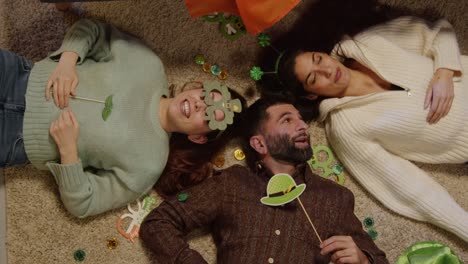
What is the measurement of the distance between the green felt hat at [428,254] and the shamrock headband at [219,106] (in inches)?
27.9

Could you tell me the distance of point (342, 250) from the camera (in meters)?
1.34

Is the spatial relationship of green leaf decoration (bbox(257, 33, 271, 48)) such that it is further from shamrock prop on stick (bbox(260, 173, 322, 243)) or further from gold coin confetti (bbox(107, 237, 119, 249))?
gold coin confetti (bbox(107, 237, 119, 249))

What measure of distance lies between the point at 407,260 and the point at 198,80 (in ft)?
2.91

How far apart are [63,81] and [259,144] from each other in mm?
583

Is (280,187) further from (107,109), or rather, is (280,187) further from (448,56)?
(448,56)

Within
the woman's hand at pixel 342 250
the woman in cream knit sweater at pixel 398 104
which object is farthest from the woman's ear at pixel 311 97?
Answer: the woman's hand at pixel 342 250

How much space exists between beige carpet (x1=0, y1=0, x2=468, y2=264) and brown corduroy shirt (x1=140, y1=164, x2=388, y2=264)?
0.15m

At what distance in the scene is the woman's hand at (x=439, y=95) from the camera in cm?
143

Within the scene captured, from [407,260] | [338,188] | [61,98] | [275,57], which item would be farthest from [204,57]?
[407,260]

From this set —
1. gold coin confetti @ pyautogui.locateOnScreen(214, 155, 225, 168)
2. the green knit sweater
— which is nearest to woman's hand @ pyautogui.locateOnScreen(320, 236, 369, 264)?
gold coin confetti @ pyautogui.locateOnScreen(214, 155, 225, 168)

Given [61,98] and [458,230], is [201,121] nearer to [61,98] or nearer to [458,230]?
[61,98]

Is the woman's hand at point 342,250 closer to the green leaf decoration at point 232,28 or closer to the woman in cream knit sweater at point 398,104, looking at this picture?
the woman in cream knit sweater at point 398,104

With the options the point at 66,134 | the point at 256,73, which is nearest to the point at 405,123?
the point at 256,73

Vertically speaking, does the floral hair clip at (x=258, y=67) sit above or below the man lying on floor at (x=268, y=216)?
above
